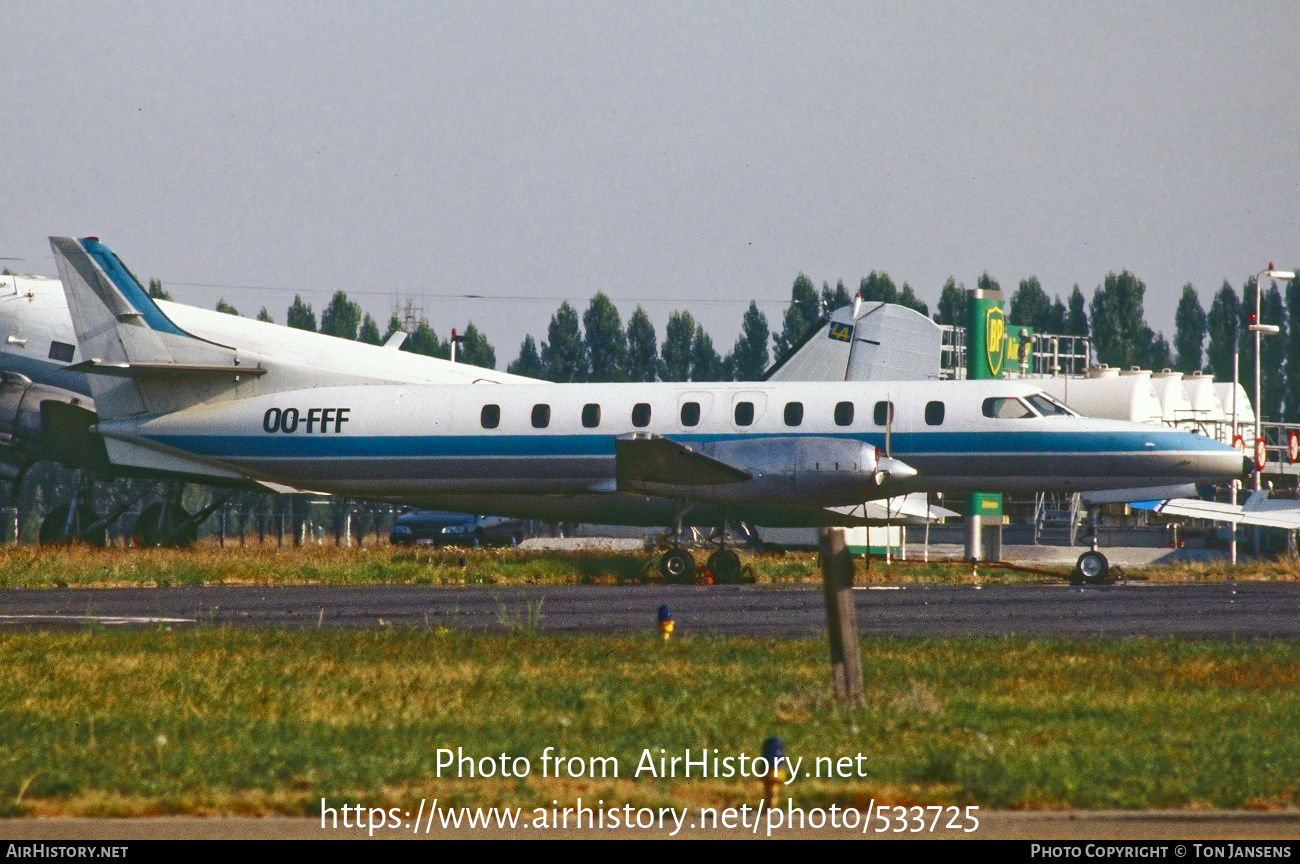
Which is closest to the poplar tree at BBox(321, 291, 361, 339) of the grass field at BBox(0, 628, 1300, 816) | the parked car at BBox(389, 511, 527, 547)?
the parked car at BBox(389, 511, 527, 547)

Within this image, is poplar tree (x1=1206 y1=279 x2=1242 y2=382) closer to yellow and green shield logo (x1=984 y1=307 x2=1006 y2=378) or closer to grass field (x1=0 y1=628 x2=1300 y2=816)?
yellow and green shield logo (x1=984 y1=307 x2=1006 y2=378)

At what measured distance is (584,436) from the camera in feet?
104

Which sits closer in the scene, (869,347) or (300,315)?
(869,347)

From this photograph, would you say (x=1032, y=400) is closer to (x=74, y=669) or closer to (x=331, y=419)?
(x=331, y=419)

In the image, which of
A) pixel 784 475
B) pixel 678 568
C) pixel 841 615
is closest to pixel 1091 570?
pixel 784 475

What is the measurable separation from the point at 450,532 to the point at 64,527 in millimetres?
26003

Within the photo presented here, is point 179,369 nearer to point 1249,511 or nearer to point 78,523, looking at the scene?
point 78,523

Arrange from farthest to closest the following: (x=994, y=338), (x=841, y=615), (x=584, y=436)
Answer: (x=994, y=338), (x=584, y=436), (x=841, y=615)

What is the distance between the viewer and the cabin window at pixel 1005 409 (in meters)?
29.7

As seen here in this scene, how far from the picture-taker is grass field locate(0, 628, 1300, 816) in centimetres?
855

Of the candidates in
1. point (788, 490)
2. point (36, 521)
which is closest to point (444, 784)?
point (788, 490)

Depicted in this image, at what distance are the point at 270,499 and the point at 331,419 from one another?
50390mm

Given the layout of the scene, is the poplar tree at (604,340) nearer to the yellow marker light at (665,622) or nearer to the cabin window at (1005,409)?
the cabin window at (1005,409)

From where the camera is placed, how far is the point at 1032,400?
29.8 meters
